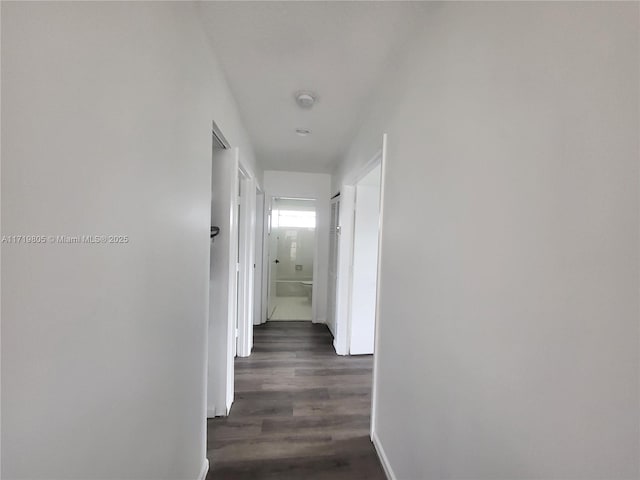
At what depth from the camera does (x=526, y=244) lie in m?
0.66

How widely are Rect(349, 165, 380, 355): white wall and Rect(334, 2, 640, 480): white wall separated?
5.45ft

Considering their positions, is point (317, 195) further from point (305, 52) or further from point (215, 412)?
point (215, 412)

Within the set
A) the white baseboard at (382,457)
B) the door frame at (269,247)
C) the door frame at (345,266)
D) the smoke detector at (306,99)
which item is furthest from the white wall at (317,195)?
the white baseboard at (382,457)

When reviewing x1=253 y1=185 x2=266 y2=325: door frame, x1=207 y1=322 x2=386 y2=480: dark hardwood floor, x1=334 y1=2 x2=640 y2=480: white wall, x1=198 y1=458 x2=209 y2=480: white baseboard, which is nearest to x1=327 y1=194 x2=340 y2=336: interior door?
x1=207 y1=322 x2=386 y2=480: dark hardwood floor

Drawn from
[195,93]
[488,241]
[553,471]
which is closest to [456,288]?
[488,241]

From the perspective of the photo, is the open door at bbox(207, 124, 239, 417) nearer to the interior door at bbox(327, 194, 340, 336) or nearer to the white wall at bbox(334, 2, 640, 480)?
the white wall at bbox(334, 2, 640, 480)

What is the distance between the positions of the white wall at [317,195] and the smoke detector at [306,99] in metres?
2.17

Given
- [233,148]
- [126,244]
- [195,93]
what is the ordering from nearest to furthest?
[126,244]
[195,93]
[233,148]

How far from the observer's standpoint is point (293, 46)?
4.56 feet

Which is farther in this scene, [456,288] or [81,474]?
[456,288]

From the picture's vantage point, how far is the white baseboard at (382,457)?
1.46 m

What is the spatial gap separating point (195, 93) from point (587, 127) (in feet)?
4.52

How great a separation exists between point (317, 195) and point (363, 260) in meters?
1.65

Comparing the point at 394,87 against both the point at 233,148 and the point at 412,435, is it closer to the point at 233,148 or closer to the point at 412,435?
the point at 233,148
